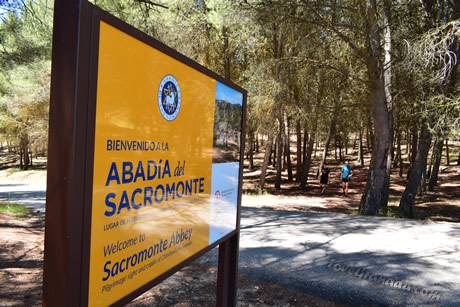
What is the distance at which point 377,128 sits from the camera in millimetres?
10727

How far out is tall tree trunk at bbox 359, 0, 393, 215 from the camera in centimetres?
1013

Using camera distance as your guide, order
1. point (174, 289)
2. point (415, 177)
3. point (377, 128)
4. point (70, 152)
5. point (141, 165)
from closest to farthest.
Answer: point (70, 152) < point (141, 165) < point (174, 289) < point (377, 128) < point (415, 177)

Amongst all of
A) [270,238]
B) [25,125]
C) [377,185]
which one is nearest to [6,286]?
[270,238]

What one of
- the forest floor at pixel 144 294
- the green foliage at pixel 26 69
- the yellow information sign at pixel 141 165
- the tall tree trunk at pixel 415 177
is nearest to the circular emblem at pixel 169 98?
the yellow information sign at pixel 141 165

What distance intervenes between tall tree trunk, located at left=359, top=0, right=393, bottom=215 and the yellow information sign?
30.1ft

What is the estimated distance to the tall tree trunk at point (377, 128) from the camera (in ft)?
33.2

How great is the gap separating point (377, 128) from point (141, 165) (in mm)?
10320

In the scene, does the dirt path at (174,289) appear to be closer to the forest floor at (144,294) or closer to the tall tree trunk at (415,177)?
the forest floor at (144,294)

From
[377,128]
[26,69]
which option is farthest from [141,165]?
[26,69]

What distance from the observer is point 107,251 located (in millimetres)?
1651

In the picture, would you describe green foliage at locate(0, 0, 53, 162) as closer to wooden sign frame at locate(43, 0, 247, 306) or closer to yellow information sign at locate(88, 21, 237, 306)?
yellow information sign at locate(88, 21, 237, 306)

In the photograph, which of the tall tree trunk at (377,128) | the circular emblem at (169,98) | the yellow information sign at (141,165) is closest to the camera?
the yellow information sign at (141,165)

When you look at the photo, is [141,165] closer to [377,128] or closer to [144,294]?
[144,294]

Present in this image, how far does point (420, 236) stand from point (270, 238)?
3.11 meters
